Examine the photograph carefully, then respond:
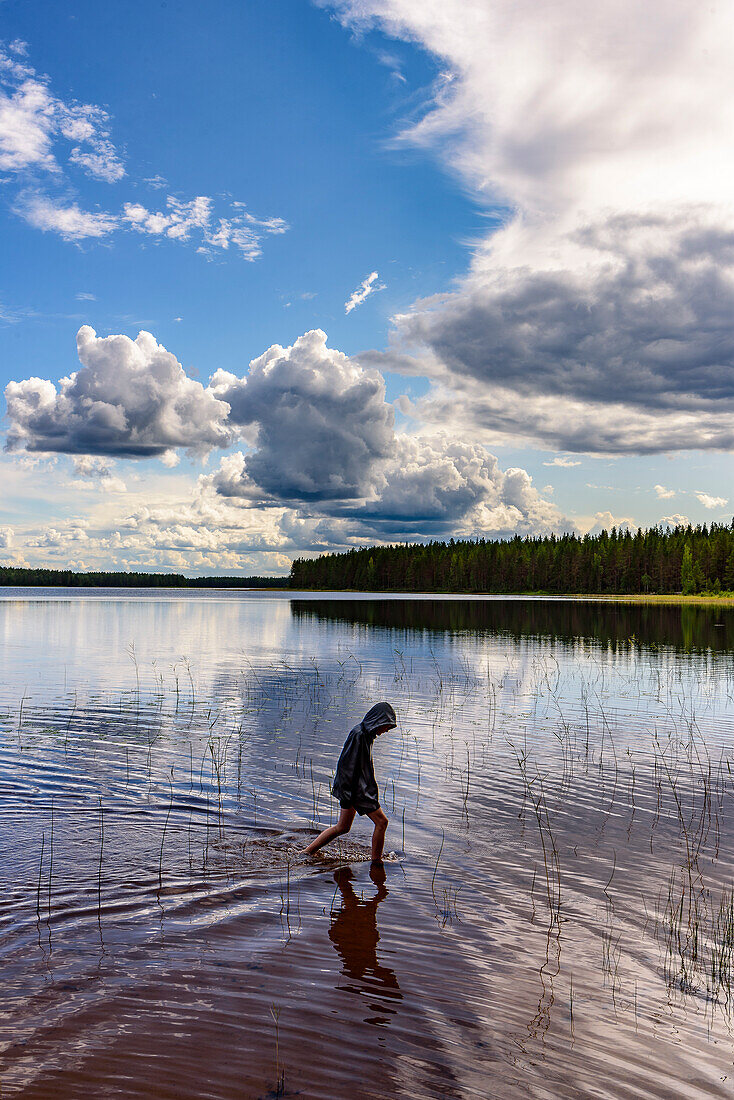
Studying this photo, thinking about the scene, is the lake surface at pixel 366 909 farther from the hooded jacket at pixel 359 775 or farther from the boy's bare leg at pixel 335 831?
the hooded jacket at pixel 359 775

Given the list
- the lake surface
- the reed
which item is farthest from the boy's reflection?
the reed

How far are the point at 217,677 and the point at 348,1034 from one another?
2703 cm

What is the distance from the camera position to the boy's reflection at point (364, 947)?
6.99m

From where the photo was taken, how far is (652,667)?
37000 mm

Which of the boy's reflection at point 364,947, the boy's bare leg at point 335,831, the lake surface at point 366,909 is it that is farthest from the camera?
the boy's bare leg at point 335,831

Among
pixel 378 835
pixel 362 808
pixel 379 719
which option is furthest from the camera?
pixel 378 835

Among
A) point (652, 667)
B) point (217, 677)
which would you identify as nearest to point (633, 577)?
point (652, 667)

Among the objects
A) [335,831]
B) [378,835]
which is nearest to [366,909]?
[378,835]

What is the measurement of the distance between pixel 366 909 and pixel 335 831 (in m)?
1.85

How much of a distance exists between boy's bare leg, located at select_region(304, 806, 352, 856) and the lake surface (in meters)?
0.31

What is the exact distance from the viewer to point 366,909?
9.19 meters

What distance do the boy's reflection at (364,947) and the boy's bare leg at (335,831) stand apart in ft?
2.07

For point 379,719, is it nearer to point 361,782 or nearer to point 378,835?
point 361,782

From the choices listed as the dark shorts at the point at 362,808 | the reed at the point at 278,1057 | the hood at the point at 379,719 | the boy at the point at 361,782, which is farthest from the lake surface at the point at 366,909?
the hood at the point at 379,719
